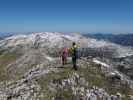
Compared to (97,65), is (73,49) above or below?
above

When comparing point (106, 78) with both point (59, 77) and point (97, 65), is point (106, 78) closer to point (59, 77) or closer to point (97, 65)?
point (97, 65)

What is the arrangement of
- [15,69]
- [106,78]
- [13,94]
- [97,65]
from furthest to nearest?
[15,69] < [97,65] < [106,78] < [13,94]

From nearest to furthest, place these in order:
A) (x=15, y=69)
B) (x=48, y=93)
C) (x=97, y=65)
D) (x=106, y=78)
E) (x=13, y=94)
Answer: (x=48, y=93) < (x=13, y=94) < (x=106, y=78) < (x=97, y=65) < (x=15, y=69)

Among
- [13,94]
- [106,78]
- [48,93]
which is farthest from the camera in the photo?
[106,78]

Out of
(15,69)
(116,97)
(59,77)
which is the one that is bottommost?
(15,69)

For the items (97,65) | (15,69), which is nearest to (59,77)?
(97,65)

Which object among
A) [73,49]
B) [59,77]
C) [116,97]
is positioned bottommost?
[116,97]

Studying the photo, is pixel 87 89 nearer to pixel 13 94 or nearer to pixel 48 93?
pixel 48 93

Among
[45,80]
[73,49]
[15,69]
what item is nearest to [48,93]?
[45,80]

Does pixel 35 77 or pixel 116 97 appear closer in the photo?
pixel 116 97
